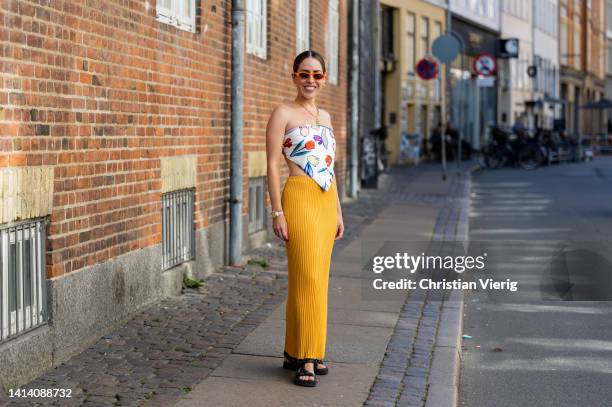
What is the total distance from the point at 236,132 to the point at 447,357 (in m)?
4.68

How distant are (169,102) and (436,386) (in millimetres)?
3768

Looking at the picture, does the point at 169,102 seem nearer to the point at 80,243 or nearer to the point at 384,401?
the point at 80,243

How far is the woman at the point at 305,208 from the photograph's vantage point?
248 inches

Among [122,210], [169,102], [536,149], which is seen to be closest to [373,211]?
[169,102]

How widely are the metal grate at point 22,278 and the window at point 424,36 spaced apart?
3628cm

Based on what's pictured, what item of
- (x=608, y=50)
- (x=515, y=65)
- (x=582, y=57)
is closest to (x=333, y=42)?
(x=515, y=65)

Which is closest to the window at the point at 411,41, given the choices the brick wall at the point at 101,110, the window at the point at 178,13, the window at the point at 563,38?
the brick wall at the point at 101,110

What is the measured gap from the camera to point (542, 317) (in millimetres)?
8906

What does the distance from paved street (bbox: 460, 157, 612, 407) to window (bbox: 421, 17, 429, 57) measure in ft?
79.3

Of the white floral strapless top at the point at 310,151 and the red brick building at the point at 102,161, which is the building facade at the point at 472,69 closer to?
the red brick building at the point at 102,161

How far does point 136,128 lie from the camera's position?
837 centimetres

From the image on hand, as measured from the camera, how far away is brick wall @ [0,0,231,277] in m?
6.33
